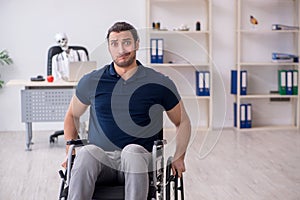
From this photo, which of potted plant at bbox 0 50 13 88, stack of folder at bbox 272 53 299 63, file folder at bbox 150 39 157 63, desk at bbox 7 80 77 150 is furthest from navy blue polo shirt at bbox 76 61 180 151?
stack of folder at bbox 272 53 299 63

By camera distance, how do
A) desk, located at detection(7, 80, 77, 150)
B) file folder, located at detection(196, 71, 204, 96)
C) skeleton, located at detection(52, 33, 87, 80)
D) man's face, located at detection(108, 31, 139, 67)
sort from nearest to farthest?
1. man's face, located at detection(108, 31, 139, 67)
2. desk, located at detection(7, 80, 77, 150)
3. skeleton, located at detection(52, 33, 87, 80)
4. file folder, located at detection(196, 71, 204, 96)

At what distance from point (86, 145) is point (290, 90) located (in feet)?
14.3

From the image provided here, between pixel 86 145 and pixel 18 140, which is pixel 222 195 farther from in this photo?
pixel 18 140

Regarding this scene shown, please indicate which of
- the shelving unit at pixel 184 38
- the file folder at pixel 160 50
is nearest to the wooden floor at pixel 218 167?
the shelving unit at pixel 184 38

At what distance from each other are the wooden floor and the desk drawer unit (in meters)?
A: 0.33

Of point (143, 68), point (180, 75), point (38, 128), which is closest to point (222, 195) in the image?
point (143, 68)

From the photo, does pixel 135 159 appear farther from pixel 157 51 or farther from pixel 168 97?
pixel 157 51

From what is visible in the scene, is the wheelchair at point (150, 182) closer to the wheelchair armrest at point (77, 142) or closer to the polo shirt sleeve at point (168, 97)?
the wheelchair armrest at point (77, 142)

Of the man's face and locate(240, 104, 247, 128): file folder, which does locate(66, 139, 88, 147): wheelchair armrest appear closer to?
the man's face

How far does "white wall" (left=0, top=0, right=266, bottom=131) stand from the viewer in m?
A: 6.63

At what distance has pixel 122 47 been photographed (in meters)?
2.92

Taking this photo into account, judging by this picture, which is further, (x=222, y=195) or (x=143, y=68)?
(x=222, y=195)

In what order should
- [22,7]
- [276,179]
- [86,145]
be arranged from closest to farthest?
[86,145] < [276,179] < [22,7]

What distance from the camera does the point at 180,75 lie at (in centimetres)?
673
